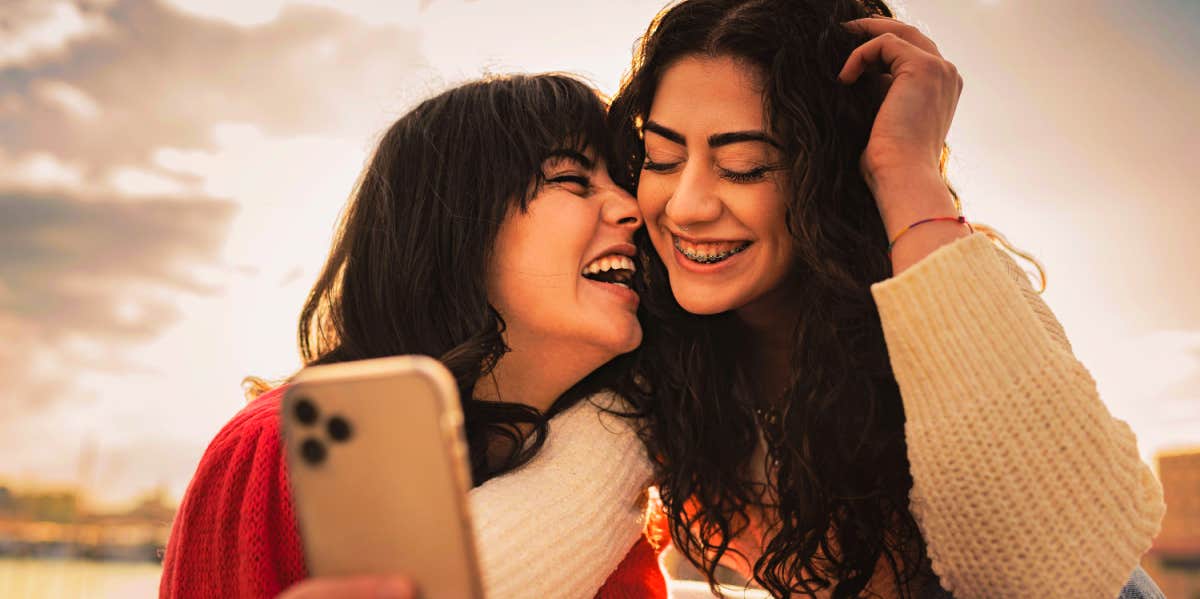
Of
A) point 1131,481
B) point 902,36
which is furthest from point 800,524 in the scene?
point 902,36

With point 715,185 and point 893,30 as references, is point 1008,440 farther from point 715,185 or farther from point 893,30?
point 893,30

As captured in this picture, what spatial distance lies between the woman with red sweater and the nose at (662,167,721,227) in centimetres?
20

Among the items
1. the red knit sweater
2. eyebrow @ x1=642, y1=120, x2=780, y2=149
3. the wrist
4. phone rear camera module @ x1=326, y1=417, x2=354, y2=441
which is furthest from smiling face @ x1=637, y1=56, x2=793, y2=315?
phone rear camera module @ x1=326, y1=417, x2=354, y2=441

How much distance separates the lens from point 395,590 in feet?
2.45

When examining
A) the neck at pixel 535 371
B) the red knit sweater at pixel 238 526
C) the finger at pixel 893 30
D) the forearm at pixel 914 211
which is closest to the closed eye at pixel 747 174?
the forearm at pixel 914 211

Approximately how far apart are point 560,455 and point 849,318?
63 centimetres

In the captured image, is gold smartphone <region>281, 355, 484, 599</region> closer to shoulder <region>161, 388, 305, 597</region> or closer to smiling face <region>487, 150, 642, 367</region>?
shoulder <region>161, 388, 305, 597</region>

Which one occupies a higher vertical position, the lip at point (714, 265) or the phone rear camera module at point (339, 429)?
the lip at point (714, 265)

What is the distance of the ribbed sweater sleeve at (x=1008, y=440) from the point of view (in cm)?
143

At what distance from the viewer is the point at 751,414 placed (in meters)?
2.12

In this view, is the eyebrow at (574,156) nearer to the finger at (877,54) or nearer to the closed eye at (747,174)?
the closed eye at (747,174)

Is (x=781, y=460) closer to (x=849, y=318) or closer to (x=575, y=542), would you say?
(x=849, y=318)

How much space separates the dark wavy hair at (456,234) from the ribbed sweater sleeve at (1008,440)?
77cm

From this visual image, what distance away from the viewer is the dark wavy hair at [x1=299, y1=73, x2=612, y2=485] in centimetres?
194
